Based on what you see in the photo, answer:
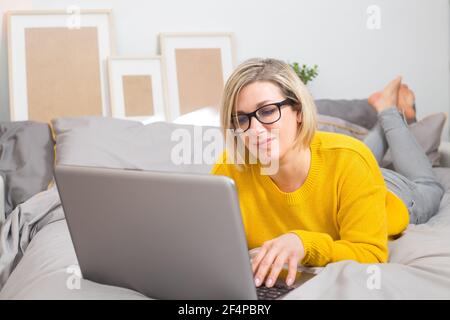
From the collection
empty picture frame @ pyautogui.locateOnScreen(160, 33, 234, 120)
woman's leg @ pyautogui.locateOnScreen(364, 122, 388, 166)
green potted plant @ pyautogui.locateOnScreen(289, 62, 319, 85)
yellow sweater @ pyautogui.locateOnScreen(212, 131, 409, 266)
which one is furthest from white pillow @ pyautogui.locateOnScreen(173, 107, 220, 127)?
yellow sweater @ pyautogui.locateOnScreen(212, 131, 409, 266)

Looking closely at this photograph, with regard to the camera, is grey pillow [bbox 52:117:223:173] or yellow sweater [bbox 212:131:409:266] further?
grey pillow [bbox 52:117:223:173]

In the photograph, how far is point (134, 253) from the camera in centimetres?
101

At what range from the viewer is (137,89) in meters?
2.79

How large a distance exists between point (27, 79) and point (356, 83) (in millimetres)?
1559

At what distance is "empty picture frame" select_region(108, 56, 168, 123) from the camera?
2750 millimetres

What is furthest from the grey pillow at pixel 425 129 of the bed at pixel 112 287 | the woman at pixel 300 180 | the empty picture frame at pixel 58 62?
the woman at pixel 300 180

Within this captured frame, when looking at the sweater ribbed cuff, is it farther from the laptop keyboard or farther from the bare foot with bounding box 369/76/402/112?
the bare foot with bounding box 369/76/402/112

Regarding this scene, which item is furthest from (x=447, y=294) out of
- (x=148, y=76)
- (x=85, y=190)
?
(x=148, y=76)

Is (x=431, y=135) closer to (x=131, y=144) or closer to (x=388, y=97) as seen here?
(x=388, y=97)

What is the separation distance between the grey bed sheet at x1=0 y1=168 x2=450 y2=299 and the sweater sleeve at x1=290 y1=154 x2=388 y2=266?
0.06 meters

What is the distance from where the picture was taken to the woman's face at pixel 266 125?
1294 mm

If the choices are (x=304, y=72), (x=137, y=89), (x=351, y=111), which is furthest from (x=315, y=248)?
(x=304, y=72)

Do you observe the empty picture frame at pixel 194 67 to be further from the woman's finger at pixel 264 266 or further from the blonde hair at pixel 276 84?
the woman's finger at pixel 264 266
